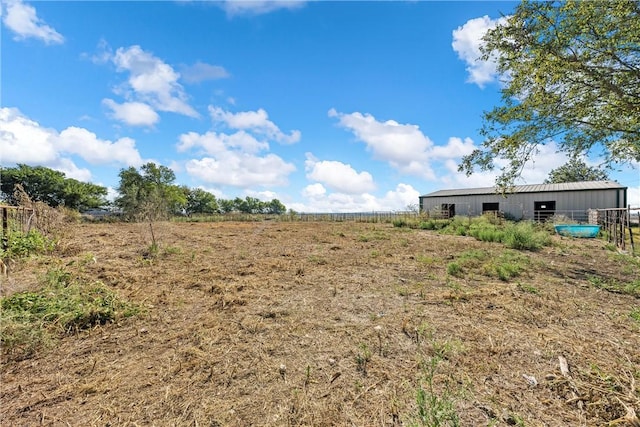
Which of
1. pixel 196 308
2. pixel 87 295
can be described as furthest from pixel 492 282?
pixel 87 295

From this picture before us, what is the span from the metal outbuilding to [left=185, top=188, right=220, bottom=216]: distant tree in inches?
1658

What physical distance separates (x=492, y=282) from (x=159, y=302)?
5.49 m

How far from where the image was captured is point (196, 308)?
373 centimetres

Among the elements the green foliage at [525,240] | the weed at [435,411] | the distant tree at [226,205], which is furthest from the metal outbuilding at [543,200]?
the distant tree at [226,205]

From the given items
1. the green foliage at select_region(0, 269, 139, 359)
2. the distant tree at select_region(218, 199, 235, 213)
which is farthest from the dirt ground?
the distant tree at select_region(218, 199, 235, 213)

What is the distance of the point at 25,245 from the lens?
5.75 metres

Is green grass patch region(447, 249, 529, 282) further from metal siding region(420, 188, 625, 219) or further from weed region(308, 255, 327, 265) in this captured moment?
metal siding region(420, 188, 625, 219)

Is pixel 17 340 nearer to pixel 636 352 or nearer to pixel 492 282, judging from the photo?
pixel 636 352

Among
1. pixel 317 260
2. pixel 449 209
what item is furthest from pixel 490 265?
pixel 449 209

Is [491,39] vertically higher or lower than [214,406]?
higher

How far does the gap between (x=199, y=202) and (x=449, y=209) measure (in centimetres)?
4395

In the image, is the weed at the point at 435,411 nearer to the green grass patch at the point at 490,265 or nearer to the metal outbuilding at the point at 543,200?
the green grass patch at the point at 490,265

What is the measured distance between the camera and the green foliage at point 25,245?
17.3ft

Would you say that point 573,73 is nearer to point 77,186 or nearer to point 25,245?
point 25,245
